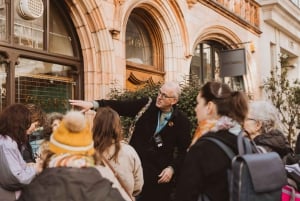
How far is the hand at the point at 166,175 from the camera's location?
4.50 meters

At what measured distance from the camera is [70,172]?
7.22 feet

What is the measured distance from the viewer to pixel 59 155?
227 cm

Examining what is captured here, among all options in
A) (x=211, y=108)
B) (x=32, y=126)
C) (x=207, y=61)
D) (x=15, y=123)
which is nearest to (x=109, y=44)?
(x=32, y=126)

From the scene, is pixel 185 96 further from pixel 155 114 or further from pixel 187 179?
pixel 187 179

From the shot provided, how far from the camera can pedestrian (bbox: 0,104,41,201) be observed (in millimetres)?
3695

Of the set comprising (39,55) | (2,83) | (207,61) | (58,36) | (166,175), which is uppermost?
(207,61)

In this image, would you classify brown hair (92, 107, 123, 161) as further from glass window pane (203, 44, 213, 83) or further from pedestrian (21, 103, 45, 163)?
glass window pane (203, 44, 213, 83)

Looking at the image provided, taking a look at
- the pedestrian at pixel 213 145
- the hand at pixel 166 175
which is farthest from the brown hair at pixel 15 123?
the pedestrian at pixel 213 145

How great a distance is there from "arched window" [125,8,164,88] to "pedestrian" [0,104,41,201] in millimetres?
5668

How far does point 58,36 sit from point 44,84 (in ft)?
3.20

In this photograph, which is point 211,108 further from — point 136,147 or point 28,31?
point 28,31

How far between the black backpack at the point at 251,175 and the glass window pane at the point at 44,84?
16.4 ft

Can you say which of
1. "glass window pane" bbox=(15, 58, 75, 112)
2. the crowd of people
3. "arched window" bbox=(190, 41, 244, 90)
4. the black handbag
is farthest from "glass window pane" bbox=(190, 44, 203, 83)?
the black handbag

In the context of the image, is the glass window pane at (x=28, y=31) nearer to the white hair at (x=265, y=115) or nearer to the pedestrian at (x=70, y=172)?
the white hair at (x=265, y=115)
